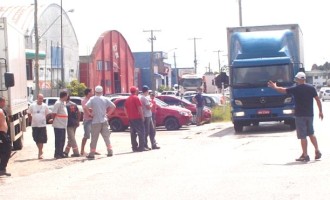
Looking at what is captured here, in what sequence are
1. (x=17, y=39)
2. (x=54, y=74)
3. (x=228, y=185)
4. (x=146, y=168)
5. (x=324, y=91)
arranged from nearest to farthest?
1. (x=228, y=185)
2. (x=146, y=168)
3. (x=17, y=39)
4. (x=54, y=74)
5. (x=324, y=91)

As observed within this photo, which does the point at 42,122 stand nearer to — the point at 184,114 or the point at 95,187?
the point at 95,187

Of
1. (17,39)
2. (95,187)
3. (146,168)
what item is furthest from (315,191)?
(17,39)

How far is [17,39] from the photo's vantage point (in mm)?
20828

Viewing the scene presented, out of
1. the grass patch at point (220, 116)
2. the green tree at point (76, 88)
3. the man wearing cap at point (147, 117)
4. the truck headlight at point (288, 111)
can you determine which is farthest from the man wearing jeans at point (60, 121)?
the green tree at point (76, 88)

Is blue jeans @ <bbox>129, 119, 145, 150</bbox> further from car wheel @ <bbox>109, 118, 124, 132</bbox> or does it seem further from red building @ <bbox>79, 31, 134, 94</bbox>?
red building @ <bbox>79, 31, 134, 94</bbox>

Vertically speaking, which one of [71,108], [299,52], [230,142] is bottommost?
[230,142]

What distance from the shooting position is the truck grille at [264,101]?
24.8 metres

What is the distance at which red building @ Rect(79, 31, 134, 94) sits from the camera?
70.7 m

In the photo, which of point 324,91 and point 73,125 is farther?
point 324,91

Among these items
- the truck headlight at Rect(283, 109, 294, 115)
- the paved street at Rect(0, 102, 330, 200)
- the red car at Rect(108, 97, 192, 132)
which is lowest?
the paved street at Rect(0, 102, 330, 200)

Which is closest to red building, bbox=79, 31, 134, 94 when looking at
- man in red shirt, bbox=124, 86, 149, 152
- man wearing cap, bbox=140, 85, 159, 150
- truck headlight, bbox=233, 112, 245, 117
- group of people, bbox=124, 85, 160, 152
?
truck headlight, bbox=233, 112, 245, 117

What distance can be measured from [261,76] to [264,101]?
925 mm

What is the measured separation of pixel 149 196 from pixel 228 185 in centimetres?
148

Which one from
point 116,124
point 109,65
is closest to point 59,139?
point 116,124
